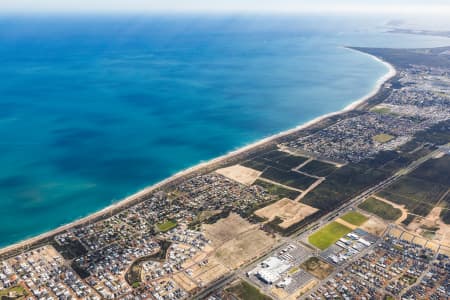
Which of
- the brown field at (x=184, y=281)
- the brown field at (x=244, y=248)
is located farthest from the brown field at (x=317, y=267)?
the brown field at (x=184, y=281)

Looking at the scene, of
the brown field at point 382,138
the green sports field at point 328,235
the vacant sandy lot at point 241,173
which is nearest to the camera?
the green sports field at point 328,235

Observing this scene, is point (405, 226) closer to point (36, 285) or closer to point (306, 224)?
point (306, 224)

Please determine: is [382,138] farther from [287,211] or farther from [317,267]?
[317,267]

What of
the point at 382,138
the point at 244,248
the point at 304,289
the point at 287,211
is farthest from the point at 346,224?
the point at 382,138

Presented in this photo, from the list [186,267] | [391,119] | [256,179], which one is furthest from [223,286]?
[391,119]

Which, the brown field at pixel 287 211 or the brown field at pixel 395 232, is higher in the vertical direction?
the brown field at pixel 287 211

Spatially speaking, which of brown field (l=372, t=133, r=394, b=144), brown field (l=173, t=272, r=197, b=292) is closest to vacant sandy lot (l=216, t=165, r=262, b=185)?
brown field (l=173, t=272, r=197, b=292)

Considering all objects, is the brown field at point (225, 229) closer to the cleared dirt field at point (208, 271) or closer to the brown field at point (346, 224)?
the cleared dirt field at point (208, 271)
